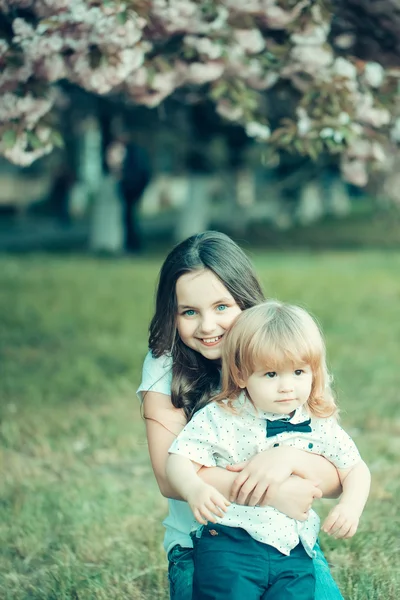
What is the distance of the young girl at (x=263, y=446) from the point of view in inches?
101

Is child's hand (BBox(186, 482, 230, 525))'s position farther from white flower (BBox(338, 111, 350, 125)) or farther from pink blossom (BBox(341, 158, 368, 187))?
pink blossom (BBox(341, 158, 368, 187))

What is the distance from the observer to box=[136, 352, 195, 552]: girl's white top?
2.92m

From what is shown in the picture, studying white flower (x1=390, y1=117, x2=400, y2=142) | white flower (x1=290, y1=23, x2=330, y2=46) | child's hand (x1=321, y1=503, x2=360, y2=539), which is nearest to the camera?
child's hand (x1=321, y1=503, x2=360, y2=539)

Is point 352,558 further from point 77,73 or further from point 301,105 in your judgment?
point 77,73

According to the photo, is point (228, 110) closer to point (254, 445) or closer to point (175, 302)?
point (175, 302)

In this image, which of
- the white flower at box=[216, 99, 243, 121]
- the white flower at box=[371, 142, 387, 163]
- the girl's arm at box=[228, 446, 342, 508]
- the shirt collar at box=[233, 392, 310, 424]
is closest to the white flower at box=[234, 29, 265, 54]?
the white flower at box=[216, 99, 243, 121]

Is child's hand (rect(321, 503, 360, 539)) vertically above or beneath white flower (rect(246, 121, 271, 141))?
beneath

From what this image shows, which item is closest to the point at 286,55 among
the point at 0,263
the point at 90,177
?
the point at 0,263

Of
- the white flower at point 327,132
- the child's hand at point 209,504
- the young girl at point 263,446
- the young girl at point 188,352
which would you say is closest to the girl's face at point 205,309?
the young girl at point 188,352

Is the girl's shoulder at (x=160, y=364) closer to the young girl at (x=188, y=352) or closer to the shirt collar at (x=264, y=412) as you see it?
the young girl at (x=188, y=352)

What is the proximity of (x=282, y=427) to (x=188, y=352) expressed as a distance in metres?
0.42

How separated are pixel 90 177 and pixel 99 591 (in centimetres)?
2998

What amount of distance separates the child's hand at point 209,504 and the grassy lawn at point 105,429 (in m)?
1.02

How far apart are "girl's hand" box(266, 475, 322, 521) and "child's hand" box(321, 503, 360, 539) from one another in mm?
71
